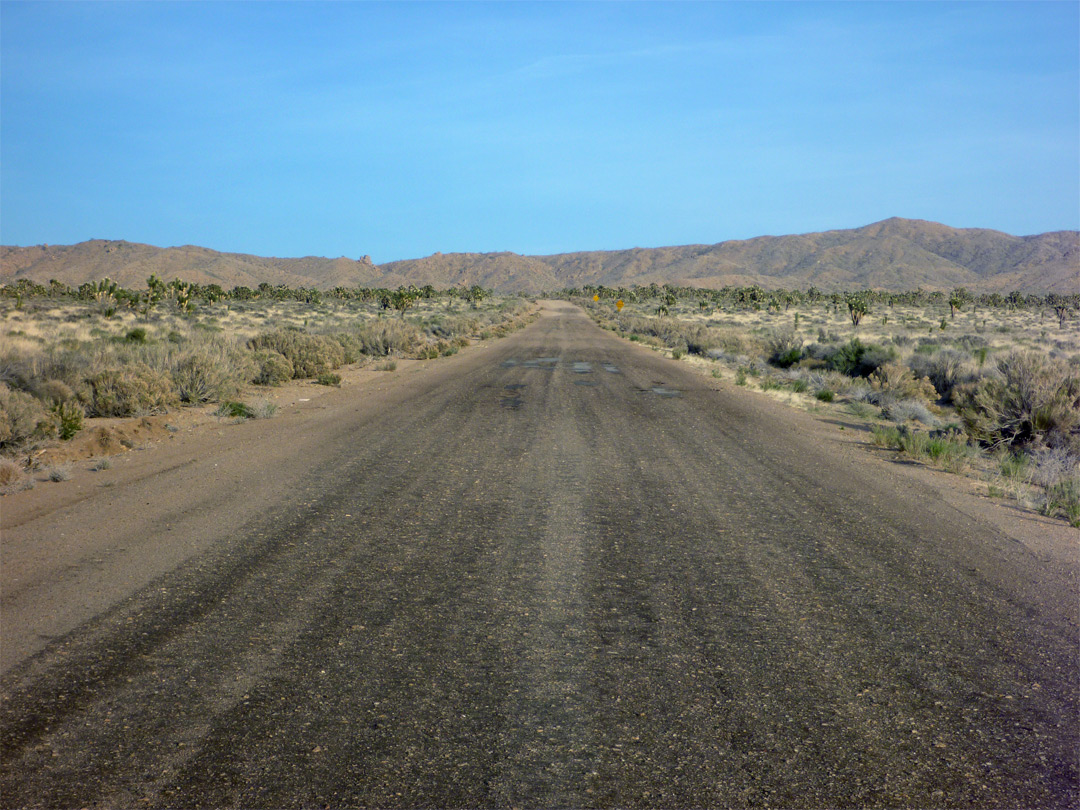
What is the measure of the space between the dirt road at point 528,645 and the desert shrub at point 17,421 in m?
2.33

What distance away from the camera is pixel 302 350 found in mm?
20031

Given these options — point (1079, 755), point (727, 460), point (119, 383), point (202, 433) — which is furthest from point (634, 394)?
point (1079, 755)

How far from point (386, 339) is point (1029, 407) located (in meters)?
21.9

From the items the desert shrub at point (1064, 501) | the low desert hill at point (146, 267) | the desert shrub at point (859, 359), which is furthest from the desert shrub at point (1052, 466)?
the low desert hill at point (146, 267)

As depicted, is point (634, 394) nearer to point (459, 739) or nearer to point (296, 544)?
point (296, 544)

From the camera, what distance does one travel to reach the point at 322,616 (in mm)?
4586

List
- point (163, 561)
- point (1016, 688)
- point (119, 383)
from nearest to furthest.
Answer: point (1016, 688) → point (163, 561) → point (119, 383)

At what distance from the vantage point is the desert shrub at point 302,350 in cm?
1955

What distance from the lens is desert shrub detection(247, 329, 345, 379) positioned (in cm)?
1955

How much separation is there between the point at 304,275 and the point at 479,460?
174502 millimetres

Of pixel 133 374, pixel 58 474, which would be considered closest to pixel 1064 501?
pixel 58 474

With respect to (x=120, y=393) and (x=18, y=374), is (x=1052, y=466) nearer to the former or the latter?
(x=120, y=393)

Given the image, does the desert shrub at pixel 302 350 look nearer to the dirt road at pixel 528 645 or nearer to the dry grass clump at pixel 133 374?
the dry grass clump at pixel 133 374

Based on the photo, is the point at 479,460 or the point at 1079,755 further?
the point at 479,460
